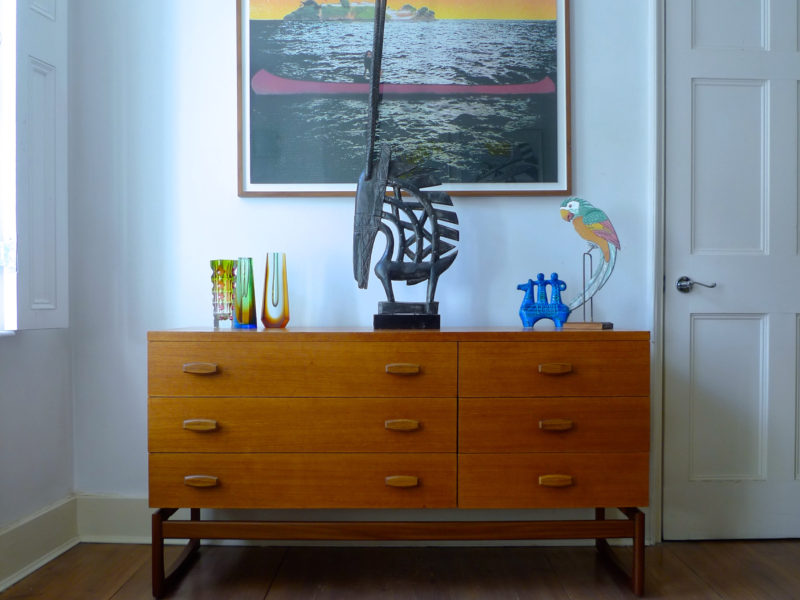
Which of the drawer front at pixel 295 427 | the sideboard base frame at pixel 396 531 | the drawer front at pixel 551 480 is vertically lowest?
the sideboard base frame at pixel 396 531

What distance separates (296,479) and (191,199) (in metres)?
1.17

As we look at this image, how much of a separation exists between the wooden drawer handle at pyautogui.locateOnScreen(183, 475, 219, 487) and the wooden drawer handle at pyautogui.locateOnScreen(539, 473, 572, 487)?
98 centimetres

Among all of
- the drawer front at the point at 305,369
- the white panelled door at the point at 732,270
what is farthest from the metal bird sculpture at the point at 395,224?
the white panelled door at the point at 732,270

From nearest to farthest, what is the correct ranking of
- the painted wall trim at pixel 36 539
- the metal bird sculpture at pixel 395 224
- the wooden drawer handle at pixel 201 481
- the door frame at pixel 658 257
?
the wooden drawer handle at pixel 201 481 < the painted wall trim at pixel 36 539 < the metal bird sculpture at pixel 395 224 < the door frame at pixel 658 257

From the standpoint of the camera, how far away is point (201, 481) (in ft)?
6.54

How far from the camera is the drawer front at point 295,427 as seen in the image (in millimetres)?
2008

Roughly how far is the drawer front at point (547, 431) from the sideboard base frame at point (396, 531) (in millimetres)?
235

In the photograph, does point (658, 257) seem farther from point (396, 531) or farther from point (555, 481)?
point (396, 531)

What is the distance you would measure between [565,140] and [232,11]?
1353 mm

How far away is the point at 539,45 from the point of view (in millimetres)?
2527

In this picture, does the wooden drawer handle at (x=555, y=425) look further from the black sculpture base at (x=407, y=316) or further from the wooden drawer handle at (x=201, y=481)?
the wooden drawer handle at (x=201, y=481)

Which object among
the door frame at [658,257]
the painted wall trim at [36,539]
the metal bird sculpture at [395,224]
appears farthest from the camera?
the door frame at [658,257]

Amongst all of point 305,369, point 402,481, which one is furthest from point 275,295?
point 402,481

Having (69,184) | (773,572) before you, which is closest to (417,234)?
(69,184)
